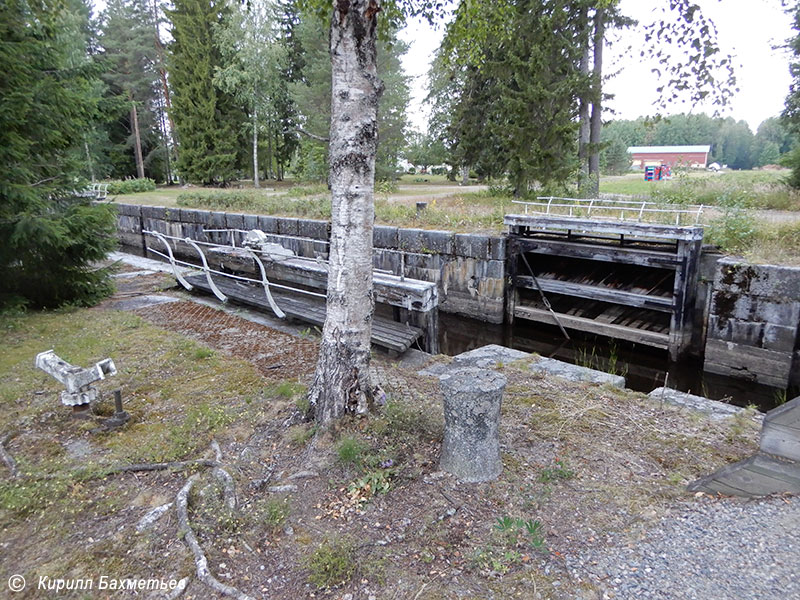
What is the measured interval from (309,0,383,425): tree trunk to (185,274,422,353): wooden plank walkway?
2649mm

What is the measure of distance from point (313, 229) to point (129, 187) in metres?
20.7

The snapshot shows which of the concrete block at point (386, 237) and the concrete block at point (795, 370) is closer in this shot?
the concrete block at point (795, 370)

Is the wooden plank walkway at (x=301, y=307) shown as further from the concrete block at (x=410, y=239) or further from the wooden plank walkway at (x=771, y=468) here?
the concrete block at (x=410, y=239)

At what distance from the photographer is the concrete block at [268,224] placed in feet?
54.3

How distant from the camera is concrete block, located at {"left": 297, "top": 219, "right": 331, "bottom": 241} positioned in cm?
1520

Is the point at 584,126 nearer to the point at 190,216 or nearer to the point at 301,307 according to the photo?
the point at 301,307

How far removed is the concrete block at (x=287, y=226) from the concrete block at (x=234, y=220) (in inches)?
72.2

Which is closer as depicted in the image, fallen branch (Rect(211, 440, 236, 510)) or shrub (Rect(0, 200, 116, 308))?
fallen branch (Rect(211, 440, 236, 510))

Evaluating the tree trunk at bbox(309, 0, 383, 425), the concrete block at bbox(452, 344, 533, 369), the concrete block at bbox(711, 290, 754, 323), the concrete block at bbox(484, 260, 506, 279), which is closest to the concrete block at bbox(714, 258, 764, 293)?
the concrete block at bbox(711, 290, 754, 323)

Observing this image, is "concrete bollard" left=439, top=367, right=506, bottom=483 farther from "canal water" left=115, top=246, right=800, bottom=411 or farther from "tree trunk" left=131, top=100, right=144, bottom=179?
"tree trunk" left=131, top=100, right=144, bottom=179

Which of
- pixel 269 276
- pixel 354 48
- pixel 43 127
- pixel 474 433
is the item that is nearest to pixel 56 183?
pixel 43 127

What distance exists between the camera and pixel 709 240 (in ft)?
33.0

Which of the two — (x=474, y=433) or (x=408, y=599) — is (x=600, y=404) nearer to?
(x=474, y=433)

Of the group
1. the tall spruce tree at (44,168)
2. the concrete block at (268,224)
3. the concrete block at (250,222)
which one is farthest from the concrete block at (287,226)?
the tall spruce tree at (44,168)
